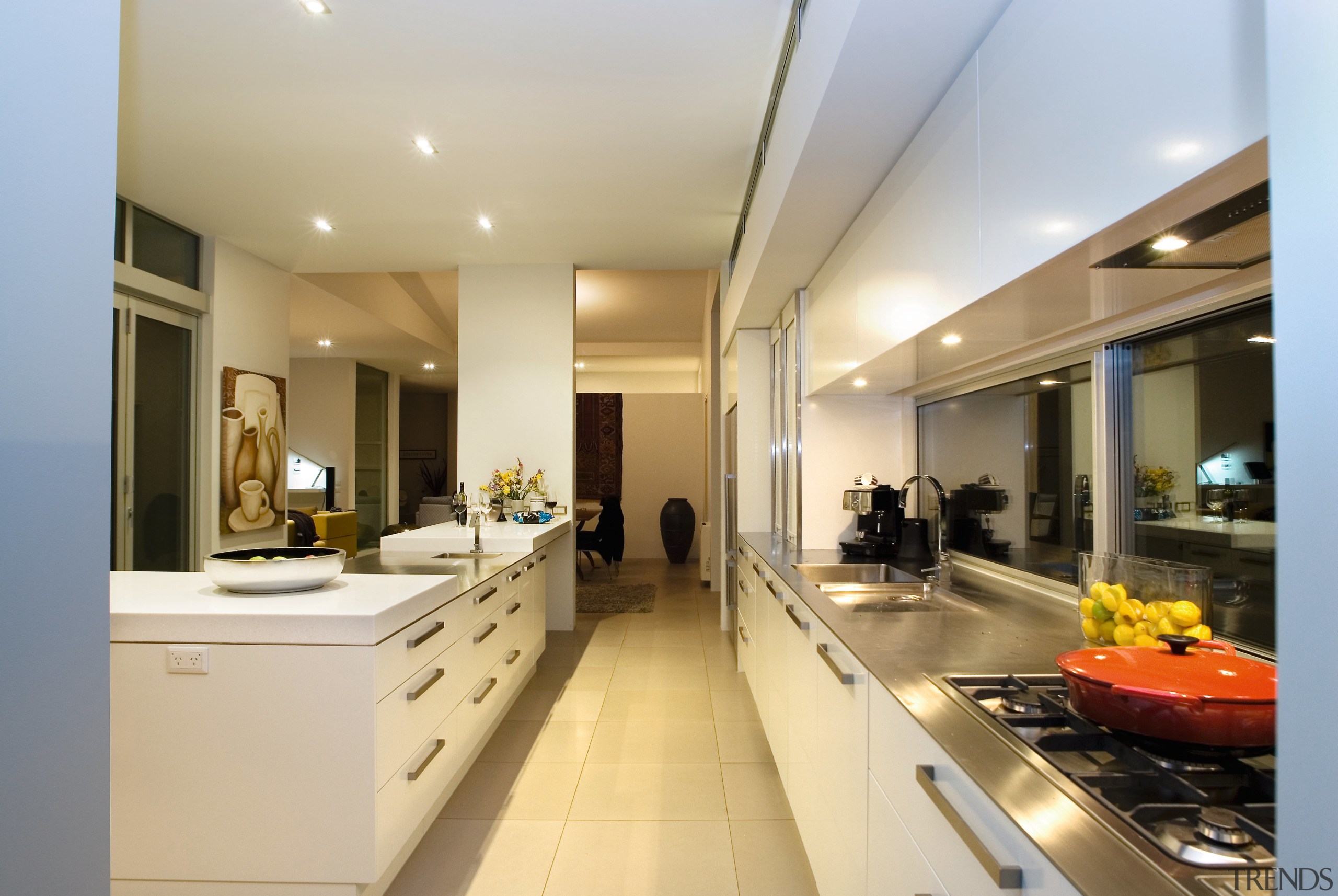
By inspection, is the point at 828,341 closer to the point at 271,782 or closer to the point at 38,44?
the point at 271,782

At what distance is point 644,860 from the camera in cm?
232

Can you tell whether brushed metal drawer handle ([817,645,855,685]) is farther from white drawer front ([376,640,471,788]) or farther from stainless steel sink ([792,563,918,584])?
white drawer front ([376,640,471,788])

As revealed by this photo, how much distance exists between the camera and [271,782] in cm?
182

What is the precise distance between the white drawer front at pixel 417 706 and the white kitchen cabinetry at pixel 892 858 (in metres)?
1.25

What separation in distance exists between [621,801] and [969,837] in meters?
2.10

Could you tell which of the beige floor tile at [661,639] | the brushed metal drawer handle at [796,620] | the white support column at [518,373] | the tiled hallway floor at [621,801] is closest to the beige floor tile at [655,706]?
the tiled hallway floor at [621,801]

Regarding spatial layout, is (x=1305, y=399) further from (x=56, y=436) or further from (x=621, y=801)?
(x=621, y=801)

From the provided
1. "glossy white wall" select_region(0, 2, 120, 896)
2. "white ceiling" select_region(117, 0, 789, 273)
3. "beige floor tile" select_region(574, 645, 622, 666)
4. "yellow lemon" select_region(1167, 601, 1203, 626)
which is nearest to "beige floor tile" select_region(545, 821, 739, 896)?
"yellow lemon" select_region(1167, 601, 1203, 626)

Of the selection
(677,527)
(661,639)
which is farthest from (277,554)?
(677,527)

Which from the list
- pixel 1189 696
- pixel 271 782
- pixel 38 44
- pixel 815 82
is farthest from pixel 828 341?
pixel 38 44

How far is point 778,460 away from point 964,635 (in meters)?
2.55

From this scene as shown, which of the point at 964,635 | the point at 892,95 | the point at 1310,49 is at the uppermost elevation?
the point at 892,95

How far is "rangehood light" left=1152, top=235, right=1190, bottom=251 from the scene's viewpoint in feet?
3.58

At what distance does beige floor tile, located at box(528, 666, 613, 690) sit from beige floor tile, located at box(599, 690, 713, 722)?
0.65ft
